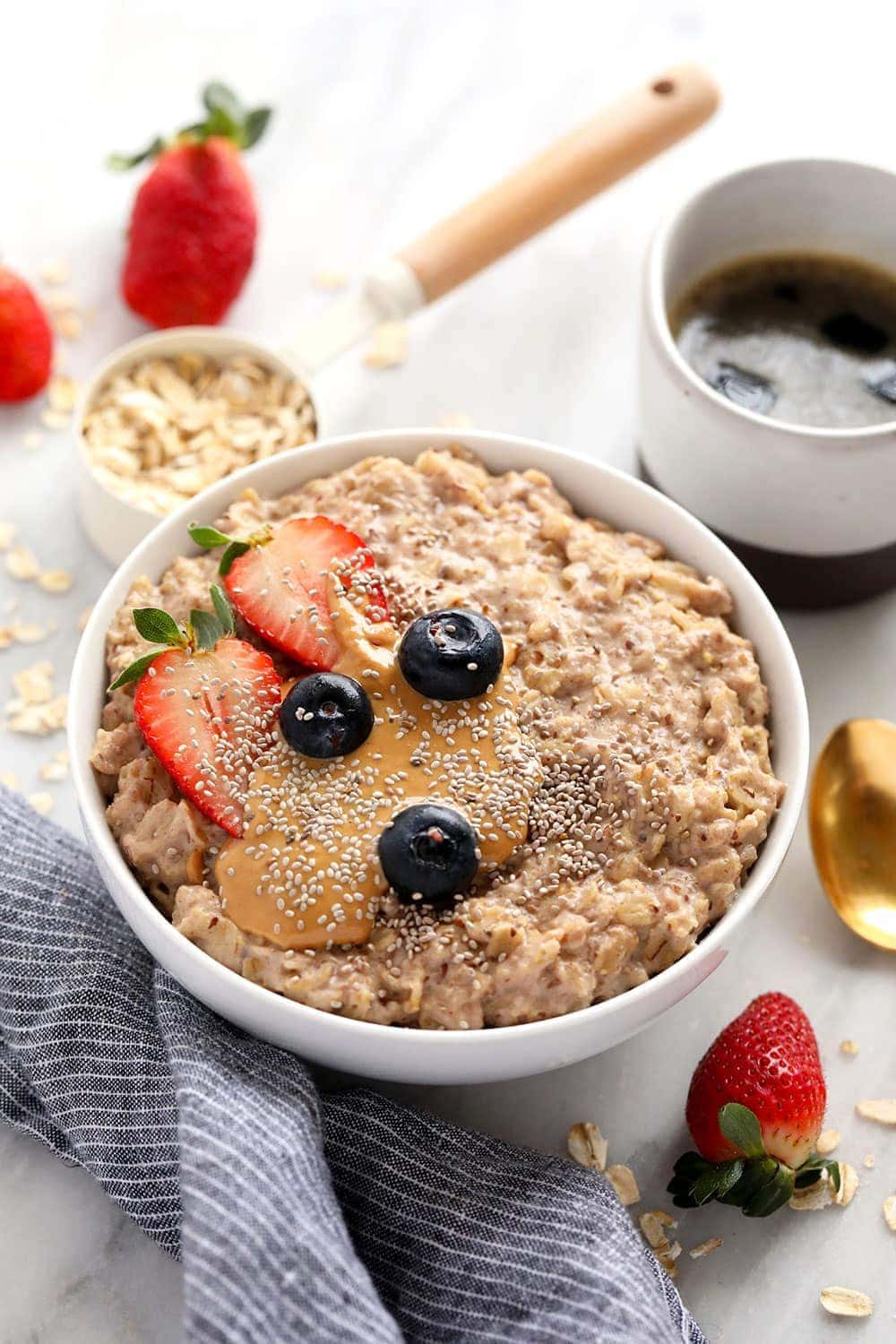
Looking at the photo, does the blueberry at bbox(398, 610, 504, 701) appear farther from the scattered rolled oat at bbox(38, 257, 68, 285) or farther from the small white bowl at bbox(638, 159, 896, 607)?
the scattered rolled oat at bbox(38, 257, 68, 285)

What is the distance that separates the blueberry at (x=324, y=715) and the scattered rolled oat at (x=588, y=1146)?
0.78 meters

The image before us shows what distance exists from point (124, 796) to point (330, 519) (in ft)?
1.81

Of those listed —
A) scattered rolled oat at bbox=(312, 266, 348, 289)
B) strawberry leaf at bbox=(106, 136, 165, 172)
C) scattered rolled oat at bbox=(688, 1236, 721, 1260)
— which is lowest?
scattered rolled oat at bbox=(688, 1236, 721, 1260)

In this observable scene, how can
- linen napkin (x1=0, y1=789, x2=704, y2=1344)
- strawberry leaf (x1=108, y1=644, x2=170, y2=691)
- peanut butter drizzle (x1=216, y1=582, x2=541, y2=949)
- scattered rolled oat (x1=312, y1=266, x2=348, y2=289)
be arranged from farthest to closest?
scattered rolled oat (x1=312, y1=266, x2=348, y2=289)
strawberry leaf (x1=108, y1=644, x2=170, y2=691)
peanut butter drizzle (x1=216, y1=582, x2=541, y2=949)
linen napkin (x1=0, y1=789, x2=704, y2=1344)

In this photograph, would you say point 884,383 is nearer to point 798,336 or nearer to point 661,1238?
point 798,336

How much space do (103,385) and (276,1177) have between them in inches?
65.5

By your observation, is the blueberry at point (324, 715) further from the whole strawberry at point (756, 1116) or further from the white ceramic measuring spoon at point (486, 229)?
the white ceramic measuring spoon at point (486, 229)

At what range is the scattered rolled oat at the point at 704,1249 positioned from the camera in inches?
94.7

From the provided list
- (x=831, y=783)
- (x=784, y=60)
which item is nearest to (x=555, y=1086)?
(x=831, y=783)

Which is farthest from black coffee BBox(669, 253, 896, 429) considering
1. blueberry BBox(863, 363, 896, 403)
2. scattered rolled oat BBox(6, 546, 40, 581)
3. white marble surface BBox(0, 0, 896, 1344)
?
scattered rolled oat BBox(6, 546, 40, 581)

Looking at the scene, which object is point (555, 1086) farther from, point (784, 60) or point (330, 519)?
point (784, 60)

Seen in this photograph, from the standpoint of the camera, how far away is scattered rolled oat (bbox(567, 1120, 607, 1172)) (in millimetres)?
2486

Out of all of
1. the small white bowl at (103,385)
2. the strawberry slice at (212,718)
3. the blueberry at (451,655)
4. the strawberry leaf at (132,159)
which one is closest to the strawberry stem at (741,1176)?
the blueberry at (451,655)

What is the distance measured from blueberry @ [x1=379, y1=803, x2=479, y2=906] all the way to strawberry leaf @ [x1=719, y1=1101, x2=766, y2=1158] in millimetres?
546
